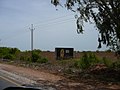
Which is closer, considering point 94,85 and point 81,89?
point 81,89

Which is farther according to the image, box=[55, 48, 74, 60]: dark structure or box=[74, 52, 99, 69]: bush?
box=[55, 48, 74, 60]: dark structure

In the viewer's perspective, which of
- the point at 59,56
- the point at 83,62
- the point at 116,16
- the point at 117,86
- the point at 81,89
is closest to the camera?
the point at 81,89

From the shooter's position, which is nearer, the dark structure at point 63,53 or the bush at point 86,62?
the bush at point 86,62

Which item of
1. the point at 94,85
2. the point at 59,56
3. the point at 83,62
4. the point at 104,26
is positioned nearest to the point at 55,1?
the point at 104,26

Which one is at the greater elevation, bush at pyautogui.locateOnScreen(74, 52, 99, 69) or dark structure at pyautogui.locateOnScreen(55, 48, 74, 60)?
dark structure at pyautogui.locateOnScreen(55, 48, 74, 60)

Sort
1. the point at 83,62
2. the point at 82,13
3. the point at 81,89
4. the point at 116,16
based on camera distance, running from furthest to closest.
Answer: the point at 83,62
the point at 82,13
the point at 116,16
the point at 81,89

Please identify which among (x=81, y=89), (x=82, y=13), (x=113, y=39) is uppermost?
(x=82, y=13)

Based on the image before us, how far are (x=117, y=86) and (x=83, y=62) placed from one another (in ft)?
44.8

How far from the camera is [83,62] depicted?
3284 cm

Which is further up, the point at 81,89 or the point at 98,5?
the point at 98,5

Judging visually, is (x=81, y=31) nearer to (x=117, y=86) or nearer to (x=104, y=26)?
(x=104, y=26)

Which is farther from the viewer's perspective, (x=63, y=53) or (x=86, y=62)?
(x=63, y=53)

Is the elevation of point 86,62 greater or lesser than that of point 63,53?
lesser

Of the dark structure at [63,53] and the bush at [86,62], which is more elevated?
the dark structure at [63,53]
